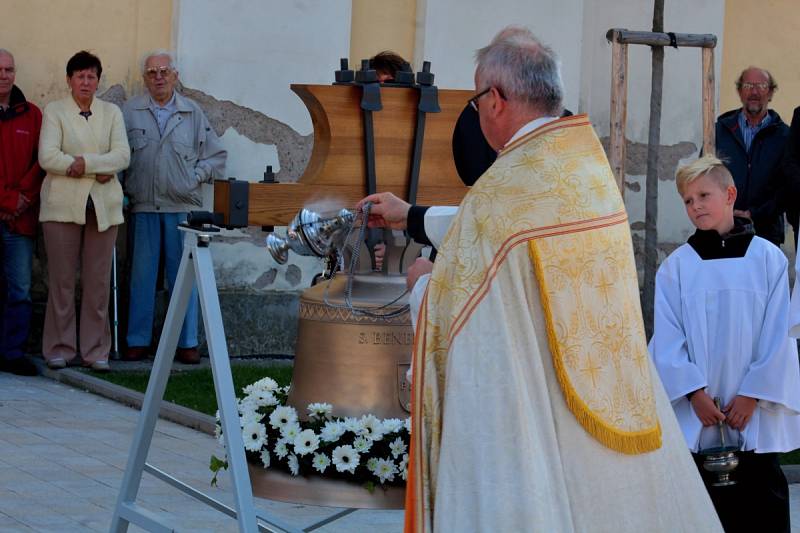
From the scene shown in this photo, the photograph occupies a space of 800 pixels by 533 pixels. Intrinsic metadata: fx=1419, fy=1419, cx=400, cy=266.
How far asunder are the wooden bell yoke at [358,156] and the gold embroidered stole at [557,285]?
729mm

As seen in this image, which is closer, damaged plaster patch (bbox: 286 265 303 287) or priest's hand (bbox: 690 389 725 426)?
priest's hand (bbox: 690 389 725 426)

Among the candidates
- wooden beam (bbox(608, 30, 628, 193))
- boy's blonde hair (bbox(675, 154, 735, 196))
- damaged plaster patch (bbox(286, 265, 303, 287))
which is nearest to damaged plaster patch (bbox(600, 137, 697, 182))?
wooden beam (bbox(608, 30, 628, 193))

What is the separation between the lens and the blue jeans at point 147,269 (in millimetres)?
9859

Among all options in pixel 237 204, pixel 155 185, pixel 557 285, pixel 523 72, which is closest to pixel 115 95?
pixel 155 185

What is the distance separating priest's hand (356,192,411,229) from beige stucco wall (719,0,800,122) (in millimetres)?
8179

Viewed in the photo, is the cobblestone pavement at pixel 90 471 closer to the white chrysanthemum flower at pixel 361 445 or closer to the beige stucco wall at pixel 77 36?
the white chrysanthemum flower at pixel 361 445

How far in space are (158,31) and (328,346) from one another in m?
6.24

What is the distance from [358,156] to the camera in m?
4.45

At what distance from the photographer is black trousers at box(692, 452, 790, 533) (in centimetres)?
513

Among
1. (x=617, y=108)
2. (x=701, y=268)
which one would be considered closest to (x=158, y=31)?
(x=617, y=108)

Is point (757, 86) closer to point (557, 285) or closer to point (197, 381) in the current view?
point (197, 381)

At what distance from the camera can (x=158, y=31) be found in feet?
33.3

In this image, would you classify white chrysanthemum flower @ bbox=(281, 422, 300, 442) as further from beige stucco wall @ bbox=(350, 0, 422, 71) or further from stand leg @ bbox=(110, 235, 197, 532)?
beige stucco wall @ bbox=(350, 0, 422, 71)

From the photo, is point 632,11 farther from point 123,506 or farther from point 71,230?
point 123,506
